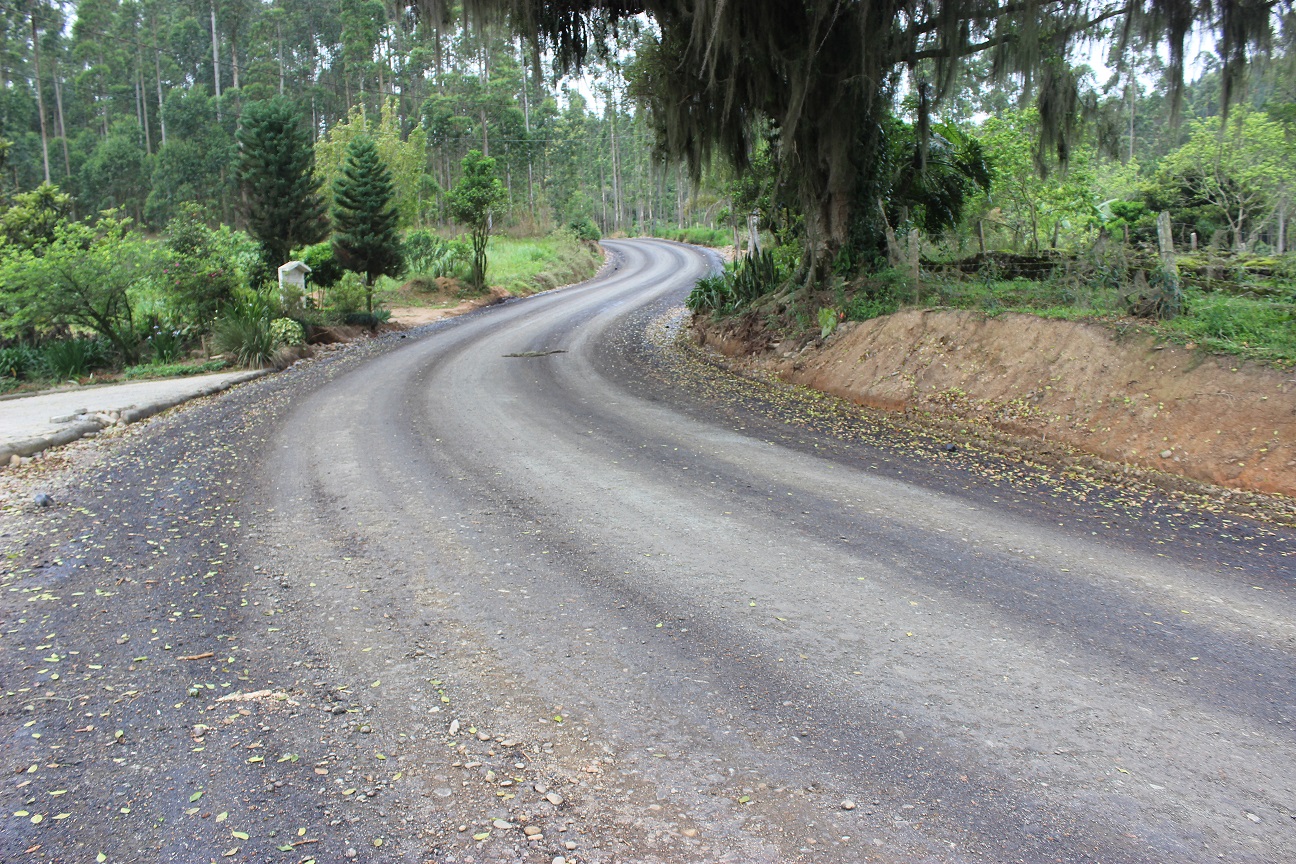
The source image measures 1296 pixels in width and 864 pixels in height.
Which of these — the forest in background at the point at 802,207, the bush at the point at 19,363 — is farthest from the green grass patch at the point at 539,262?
the bush at the point at 19,363

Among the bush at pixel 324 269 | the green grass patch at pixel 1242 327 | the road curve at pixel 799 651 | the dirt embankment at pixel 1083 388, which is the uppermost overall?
the bush at pixel 324 269

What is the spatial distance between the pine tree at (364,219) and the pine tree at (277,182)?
5.71 m

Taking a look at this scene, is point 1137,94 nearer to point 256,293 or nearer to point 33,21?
point 256,293

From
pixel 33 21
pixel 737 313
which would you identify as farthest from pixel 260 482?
pixel 33 21

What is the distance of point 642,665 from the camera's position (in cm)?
385

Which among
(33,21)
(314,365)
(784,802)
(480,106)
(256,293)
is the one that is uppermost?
(33,21)

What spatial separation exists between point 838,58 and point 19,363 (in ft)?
52.9

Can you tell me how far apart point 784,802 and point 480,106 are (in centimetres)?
5557

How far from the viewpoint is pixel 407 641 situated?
4.10m

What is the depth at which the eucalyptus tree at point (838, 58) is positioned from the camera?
929 centimetres

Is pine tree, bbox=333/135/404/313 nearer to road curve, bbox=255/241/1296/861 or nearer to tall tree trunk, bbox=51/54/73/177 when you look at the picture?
road curve, bbox=255/241/1296/861

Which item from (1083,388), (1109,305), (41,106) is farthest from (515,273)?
(41,106)

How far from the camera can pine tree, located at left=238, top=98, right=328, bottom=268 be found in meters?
27.0

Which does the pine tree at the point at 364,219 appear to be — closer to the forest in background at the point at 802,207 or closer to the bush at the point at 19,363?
the forest in background at the point at 802,207
